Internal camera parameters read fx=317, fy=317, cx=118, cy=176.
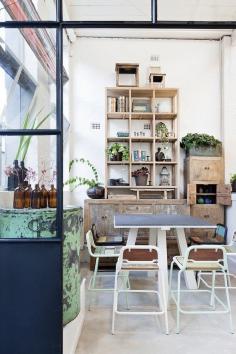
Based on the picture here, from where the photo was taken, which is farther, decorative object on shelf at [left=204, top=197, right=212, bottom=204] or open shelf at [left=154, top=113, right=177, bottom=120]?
open shelf at [left=154, top=113, right=177, bottom=120]

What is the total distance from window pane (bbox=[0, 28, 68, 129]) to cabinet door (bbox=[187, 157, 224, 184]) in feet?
8.79

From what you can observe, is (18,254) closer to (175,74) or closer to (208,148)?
(208,148)

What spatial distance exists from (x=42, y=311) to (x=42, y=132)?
1.06 metres

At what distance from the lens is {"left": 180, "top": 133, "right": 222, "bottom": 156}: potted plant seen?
5.31 m

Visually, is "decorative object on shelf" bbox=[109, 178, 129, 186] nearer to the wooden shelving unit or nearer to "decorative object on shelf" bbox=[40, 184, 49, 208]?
the wooden shelving unit

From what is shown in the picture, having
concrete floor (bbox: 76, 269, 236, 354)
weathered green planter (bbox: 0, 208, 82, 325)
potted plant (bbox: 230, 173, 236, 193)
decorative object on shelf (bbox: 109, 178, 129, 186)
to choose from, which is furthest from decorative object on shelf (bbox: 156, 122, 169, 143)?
weathered green planter (bbox: 0, 208, 82, 325)

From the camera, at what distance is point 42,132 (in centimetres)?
187

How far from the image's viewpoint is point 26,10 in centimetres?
286

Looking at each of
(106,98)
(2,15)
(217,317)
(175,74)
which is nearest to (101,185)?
(106,98)

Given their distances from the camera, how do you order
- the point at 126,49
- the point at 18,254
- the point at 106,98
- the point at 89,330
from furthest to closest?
the point at 126,49
the point at 106,98
the point at 89,330
the point at 18,254

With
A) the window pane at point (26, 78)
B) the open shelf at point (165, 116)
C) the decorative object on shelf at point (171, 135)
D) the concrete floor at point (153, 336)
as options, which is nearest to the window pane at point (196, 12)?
the window pane at point (26, 78)

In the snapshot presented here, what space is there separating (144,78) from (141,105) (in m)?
0.58

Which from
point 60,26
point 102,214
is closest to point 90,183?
point 102,214

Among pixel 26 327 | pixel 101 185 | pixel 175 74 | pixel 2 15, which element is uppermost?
pixel 175 74
